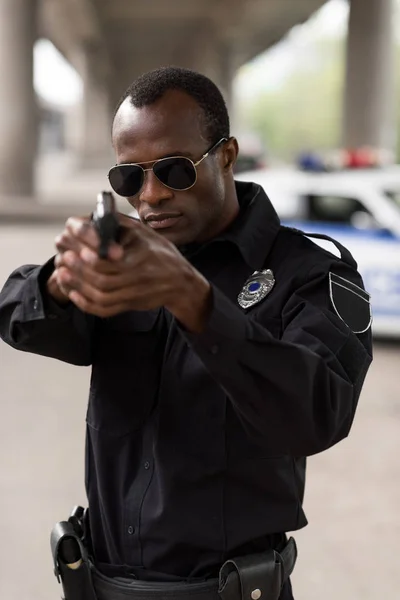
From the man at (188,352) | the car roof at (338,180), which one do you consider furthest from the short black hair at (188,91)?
the car roof at (338,180)

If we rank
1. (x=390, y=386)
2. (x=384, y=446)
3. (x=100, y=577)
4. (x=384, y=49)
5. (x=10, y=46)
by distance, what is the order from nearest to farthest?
(x=100, y=577), (x=384, y=446), (x=390, y=386), (x=10, y=46), (x=384, y=49)

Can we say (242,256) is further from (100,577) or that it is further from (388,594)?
(388,594)

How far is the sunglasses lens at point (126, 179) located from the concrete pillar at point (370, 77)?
20.8m

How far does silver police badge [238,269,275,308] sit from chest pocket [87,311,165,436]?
16cm

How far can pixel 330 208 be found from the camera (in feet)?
26.9

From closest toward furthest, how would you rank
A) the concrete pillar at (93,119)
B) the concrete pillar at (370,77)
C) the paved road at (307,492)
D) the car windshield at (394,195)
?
the paved road at (307,492) < the car windshield at (394,195) < the concrete pillar at (370,77) < the concrete pillar at (93,119)

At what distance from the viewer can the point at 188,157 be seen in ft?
5.10

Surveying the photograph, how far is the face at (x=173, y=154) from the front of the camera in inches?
60.4

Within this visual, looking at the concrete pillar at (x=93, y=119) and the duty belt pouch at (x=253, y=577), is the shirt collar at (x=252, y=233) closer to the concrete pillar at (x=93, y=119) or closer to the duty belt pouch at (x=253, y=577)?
the duty belt pouch at (x=253, y=577)

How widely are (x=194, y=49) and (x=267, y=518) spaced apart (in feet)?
143

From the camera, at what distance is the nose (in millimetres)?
1551

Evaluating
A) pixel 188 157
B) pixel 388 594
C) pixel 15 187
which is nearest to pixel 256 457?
pixel 188 157

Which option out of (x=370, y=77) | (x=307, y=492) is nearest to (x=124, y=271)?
(x=307, y=492)

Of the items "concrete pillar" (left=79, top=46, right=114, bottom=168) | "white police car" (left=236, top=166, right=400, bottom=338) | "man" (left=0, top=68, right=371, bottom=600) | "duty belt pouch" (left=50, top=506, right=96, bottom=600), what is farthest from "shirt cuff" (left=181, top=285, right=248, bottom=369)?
"concrete pillar" (left=79, top=46, right=114, bottom=168)
